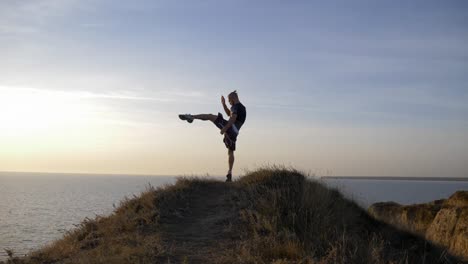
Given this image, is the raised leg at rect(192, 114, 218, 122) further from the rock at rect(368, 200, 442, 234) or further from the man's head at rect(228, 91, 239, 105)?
the rock at rect(368, 200, 442, 234)

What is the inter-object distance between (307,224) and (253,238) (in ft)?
3.86

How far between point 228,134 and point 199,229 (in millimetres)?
4844

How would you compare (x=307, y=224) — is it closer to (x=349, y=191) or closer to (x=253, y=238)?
(x=253, y=238)

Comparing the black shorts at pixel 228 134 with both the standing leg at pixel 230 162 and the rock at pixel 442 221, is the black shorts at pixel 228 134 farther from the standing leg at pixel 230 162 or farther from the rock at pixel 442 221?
the rock at pixel 442 221

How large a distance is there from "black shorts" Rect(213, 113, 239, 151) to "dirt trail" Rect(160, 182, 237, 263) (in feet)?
4.83

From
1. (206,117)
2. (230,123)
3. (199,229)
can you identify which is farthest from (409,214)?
(199,229)

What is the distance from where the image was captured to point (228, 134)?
12914 millimetres

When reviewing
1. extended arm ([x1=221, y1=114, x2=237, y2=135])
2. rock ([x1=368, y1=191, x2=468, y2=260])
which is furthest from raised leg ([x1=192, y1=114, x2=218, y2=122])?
rock ([x1=368, y1=191, x2=468, y2=260])

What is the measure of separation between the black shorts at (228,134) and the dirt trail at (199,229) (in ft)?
4.83

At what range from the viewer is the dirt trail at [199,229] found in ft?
21.9

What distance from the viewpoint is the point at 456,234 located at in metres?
10.9

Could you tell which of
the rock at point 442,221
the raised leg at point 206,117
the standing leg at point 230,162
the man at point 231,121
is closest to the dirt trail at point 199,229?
the standing leg at point 230,162

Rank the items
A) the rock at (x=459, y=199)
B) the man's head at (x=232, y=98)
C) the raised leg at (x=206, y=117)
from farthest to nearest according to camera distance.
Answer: the rock at (x=459, y=199) < the man's head at (x=232, y=98) < the raised leg at (x=206, y=117)

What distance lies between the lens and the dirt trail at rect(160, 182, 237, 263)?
6668mm
